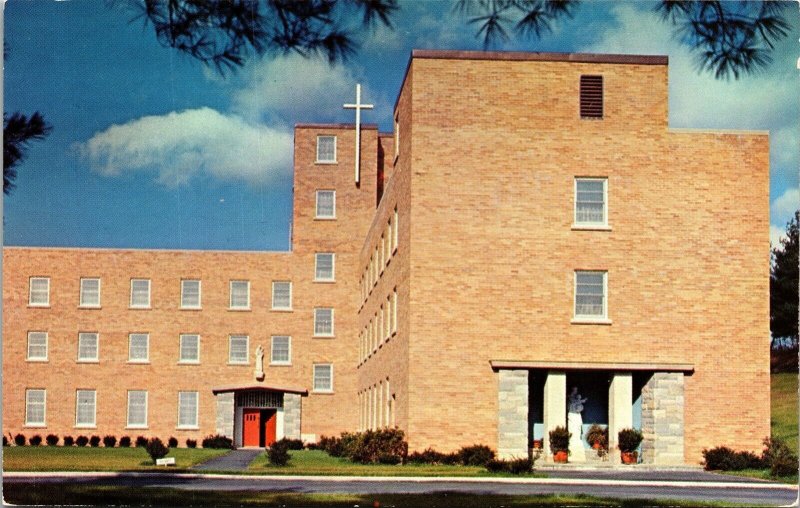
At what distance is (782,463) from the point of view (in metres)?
28.2

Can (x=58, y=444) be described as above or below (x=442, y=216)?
below

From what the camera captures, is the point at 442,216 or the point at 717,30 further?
the point at 442,216

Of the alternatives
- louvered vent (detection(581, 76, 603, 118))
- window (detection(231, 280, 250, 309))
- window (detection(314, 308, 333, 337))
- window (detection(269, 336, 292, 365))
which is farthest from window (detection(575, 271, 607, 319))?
window (detection(231, 280, 250, 309))

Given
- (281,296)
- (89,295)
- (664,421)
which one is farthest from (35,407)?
(664,421)

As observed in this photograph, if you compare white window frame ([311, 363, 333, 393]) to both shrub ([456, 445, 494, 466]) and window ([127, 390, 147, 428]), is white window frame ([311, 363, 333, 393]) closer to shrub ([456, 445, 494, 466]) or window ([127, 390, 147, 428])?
window ([127, 390, 147, 428])

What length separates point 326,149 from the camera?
6144cm

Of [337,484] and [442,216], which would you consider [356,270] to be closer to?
[442,216]

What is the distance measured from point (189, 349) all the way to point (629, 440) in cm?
3294

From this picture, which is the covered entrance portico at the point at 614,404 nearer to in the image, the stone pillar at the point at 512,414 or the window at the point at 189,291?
the stone pillar at the point at 512,414

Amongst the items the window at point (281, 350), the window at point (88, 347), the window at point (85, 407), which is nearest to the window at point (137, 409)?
the window at point (85, 407)

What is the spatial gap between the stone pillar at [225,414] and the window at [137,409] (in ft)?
12.6

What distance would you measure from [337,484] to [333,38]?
48.4 feet

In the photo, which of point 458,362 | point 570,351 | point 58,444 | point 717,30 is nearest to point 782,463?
point 570,351

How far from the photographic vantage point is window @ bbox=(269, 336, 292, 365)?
195 ft
